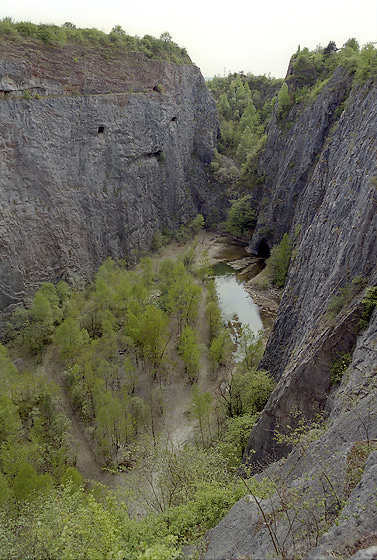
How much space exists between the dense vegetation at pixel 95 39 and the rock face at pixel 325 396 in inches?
1252

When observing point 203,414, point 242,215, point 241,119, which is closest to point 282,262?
point 242,215

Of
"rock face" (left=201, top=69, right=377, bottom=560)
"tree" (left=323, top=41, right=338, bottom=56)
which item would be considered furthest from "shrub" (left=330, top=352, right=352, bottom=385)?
"tree" (left=323, top=41, right=338, bottom=56)

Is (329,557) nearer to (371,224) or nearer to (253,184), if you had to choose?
(371,224)

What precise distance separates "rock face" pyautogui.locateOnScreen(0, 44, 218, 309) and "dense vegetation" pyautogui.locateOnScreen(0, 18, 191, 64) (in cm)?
176

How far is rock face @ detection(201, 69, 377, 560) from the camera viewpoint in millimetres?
7359

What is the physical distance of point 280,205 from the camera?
164ft

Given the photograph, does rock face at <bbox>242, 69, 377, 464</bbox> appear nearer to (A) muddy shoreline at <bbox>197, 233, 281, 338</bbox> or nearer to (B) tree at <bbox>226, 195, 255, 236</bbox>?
(A) muddy shoreline at <bbox>197, 233, 281, 338</bbox>

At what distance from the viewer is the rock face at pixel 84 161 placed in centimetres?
3362

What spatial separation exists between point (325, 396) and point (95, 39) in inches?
1950

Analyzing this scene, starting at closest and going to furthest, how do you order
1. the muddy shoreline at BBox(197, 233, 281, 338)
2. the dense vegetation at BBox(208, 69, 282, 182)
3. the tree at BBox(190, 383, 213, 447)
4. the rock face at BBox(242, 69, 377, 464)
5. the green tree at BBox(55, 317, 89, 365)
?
1. the rock face at BBox(242, 69, 377, 464)
2. the tree at BBox(190, 383, 213, 447)
3. the green tree at BBox(55, 317, 89, 365)
4. the muddy shoreline at BBox(197, 233, 281, 338)
5. the dense vegetation at BBox(208, 69, 282, 182)

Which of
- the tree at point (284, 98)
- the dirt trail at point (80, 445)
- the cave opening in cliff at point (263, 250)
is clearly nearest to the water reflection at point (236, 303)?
the cave opening in cliff at point (263, 250)

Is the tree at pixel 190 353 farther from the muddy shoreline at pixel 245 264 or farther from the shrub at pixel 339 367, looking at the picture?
the shrub at pixel 339 367

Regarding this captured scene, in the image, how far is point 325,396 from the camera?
1534cm

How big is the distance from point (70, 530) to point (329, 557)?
6.17 meters
